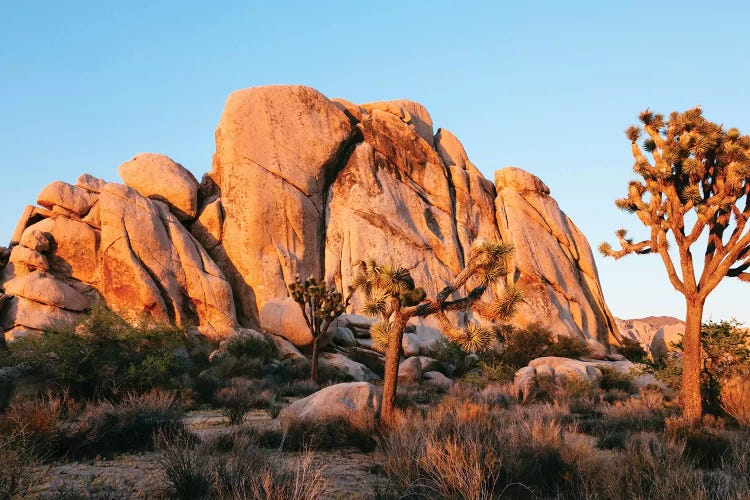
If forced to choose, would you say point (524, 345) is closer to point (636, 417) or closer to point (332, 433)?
point (636, 417)

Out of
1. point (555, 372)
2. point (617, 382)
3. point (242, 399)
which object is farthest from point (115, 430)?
point (617, 382)

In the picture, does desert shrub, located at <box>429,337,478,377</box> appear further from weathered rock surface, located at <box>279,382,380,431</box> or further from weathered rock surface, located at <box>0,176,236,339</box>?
weathered rock surface, located at <box>279,382,380,431</box>

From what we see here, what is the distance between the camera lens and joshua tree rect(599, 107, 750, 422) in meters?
12.5

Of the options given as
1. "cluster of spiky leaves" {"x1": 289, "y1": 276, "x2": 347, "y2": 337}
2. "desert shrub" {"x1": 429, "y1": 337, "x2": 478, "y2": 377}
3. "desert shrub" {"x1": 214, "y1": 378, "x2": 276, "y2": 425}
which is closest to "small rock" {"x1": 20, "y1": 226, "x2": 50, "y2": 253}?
"cluster of spiky leaves" {"x1": 289, "y1": 276, "x2": 347, "y2": 337}

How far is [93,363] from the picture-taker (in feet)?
46.4

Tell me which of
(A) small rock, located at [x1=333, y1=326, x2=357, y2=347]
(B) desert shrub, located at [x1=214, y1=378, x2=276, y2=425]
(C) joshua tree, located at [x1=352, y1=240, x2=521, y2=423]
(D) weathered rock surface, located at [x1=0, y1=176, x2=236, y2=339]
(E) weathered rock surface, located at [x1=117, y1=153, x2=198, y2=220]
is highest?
(E) weathered rock surface, located at [x1=117, y1=153, x2=198, y2=220]

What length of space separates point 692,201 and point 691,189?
27 cm

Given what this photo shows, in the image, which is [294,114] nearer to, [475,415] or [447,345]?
[447,345]

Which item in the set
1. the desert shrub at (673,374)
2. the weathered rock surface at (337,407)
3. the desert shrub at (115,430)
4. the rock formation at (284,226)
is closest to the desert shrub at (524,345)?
the rock formation at (284,226)

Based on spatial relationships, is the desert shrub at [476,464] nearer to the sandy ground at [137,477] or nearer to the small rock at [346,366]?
the sandy ground at [137,477]

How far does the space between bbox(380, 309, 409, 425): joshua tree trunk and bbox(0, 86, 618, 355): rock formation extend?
63.7 feet

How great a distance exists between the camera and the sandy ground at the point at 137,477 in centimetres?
586

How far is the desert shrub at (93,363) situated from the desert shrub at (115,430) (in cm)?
418

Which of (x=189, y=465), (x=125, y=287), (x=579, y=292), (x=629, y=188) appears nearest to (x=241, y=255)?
(x=125, y=287)
